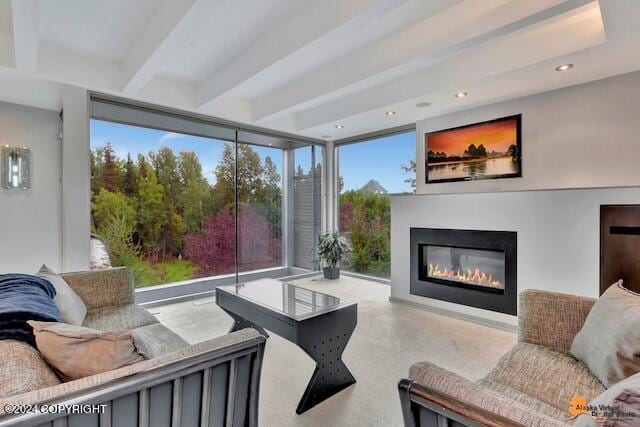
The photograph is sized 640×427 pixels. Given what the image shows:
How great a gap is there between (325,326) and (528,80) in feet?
9.64

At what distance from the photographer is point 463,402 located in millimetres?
873

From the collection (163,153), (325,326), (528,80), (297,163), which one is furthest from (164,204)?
(528,80)

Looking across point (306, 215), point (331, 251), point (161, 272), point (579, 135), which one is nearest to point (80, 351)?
point (161, 272)

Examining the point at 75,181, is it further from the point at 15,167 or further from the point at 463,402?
the point at 463,402

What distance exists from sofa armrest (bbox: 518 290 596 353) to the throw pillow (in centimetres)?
267

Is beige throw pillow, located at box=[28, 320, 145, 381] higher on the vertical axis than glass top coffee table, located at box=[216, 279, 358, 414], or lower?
higher

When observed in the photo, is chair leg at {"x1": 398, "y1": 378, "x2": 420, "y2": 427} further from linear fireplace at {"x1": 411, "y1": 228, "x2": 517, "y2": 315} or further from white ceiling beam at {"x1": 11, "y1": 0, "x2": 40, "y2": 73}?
linear fireplace at {"x1": 411, "y1": 228, "x2": 517, "y2": 315}

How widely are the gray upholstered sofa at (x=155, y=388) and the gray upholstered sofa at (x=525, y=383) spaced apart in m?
0.67

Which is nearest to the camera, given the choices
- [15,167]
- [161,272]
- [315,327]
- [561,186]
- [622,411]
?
[622,411]

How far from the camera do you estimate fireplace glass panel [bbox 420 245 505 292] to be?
3.47 m

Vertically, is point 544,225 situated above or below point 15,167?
below

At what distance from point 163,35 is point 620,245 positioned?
3.97m

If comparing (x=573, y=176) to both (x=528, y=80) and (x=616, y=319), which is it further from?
(x=616, y=319)

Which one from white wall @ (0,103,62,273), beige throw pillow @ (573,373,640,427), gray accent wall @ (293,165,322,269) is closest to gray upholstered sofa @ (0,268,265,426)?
beige throw pillow @ (573,373,640,427)
